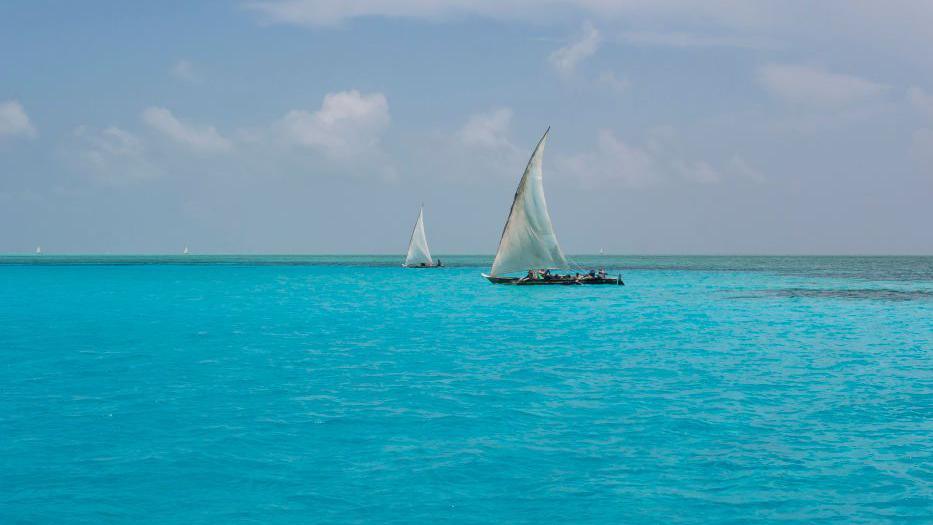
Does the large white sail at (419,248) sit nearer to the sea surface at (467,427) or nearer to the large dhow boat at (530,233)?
the large dhow boat at (530,233)

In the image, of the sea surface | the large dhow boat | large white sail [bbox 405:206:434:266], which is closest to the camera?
the sea surface

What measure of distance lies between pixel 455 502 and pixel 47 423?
13.9m

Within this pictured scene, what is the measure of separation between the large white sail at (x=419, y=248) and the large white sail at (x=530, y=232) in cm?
7613

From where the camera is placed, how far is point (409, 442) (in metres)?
19.6

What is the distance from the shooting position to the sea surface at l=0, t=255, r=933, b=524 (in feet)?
49.9

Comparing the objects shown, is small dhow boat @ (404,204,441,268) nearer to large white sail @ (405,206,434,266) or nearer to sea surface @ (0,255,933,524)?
large white sail @ (405,206,434,266)

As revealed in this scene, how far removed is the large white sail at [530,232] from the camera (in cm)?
7475

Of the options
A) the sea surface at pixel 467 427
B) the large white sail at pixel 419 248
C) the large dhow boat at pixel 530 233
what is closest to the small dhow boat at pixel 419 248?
the large white sail at pixel 419 248

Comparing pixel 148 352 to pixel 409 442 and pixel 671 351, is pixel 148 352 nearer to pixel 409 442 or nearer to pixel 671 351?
pixel 409 442

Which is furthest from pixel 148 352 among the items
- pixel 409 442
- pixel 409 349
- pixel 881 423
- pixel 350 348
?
pixel 881 423

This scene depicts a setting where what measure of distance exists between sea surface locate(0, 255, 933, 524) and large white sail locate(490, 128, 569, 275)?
3008cm

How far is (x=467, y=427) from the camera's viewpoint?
2133 centimetres

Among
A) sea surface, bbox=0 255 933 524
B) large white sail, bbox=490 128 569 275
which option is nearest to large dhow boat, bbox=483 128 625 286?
large white sail, bbox=490 128 569 275

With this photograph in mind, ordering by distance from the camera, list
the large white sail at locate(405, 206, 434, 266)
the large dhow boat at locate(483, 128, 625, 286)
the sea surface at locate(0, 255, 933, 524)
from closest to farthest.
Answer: the sea surface at locate(0, 255, 933, 524) < the large dhow boat at locate(483, 128, 625, 286) < the large white sail at locate(405, 206, 434, 266)
